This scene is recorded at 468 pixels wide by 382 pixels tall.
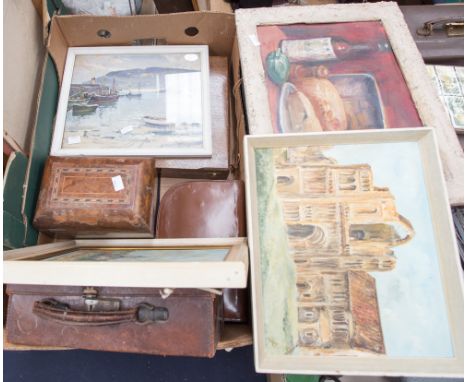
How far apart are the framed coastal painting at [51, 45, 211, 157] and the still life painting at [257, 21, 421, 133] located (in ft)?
0.88

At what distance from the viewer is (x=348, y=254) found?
784mm

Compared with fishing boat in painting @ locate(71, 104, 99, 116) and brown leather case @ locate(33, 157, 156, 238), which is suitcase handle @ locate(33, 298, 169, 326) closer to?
brown leather case @ locate(33, 157, 156, 238)

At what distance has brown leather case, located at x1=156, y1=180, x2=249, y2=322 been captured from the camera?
1000 millimetres

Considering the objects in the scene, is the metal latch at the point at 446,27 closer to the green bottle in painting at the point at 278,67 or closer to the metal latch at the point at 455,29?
the metal latch at the point at 455,29

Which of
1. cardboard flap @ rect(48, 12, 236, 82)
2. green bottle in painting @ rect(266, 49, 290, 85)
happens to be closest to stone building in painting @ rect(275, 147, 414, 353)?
green bottle in painting @ rect(266, 49, 290, 85)

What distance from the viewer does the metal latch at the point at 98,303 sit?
68cm

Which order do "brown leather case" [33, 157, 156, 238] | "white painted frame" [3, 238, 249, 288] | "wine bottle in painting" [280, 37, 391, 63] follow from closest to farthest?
"white painted frame" [3, 238, 249, 288] → "brown leather case" [33, 157, 156, 238] → "wine bottle in painting" [280, 37, 391, 63]

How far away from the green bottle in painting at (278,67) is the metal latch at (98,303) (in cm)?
77

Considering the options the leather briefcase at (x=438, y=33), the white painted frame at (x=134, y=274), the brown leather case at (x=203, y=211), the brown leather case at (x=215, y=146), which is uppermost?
the leather briefcase at (x=438, y=33)

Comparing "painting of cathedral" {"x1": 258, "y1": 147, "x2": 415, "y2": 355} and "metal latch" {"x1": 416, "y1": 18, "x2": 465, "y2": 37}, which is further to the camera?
"metal latch" {"x1": 416, "y1": 18, "x2": 465, "y2": 37}

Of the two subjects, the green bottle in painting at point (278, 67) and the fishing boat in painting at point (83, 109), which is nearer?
the green bottle in painting at point (278, 67)

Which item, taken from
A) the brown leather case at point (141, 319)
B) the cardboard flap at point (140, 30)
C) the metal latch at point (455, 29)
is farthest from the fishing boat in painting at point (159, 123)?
the metal latch at point (455, 29)

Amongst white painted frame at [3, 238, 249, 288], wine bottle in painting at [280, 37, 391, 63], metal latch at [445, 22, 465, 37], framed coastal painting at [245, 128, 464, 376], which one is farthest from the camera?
metal latch at [445, 22, 465, 37]

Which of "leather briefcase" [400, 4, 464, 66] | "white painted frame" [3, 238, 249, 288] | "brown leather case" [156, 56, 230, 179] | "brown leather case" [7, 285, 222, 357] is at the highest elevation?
"leather briefcase" [400, 4, 464, 66]
